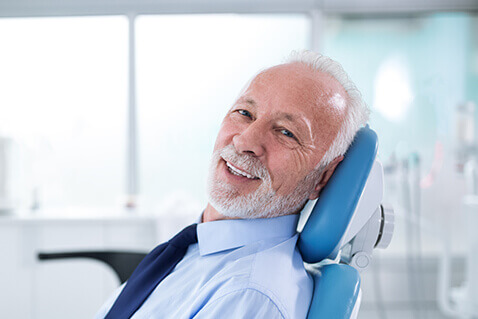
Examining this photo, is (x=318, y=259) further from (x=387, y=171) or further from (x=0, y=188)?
(x=0, y=188)

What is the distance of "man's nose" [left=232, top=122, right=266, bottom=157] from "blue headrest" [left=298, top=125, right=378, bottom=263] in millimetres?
166

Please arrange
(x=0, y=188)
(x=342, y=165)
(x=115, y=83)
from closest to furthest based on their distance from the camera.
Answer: (x=342, y=165) < (x=0, y=188) < (x=115, y=83)

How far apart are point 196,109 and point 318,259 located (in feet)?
5.94

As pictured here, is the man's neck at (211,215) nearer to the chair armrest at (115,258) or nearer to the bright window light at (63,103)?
the chair armrest at (115,258)

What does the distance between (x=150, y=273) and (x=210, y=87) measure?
1.73 metres

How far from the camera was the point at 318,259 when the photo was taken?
0.88 m

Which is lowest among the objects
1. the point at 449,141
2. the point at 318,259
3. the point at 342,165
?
the point at 449,141

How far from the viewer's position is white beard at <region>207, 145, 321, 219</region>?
2.93 ft

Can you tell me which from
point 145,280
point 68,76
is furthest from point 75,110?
point 145,280

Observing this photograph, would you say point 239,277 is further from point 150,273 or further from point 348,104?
point 348,104

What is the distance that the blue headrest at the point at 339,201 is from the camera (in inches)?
31.9

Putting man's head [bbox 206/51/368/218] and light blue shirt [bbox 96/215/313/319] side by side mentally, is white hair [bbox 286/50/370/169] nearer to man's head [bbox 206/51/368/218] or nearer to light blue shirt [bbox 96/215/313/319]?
man's head [bbox 206/51/368/218]

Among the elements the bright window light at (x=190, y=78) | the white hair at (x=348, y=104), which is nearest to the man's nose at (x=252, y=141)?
the white hair at (x=348, y=104)

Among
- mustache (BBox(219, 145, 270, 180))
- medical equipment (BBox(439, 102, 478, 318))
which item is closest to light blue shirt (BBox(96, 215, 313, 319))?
mustache (BBox(219, 145, 270, 180))
